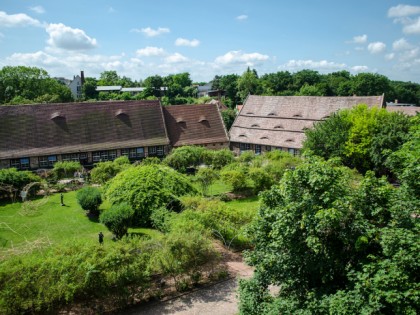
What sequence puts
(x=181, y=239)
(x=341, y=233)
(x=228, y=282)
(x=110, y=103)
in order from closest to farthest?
(x=341, y=233) < (x=181, y=239) < (x=228, y=282) < (x=110, y=103)

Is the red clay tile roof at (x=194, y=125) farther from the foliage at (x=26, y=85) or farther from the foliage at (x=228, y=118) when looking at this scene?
the foliage at (x=26, y=85)

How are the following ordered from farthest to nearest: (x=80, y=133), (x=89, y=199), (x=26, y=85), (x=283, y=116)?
(x=26, y=85) < (x=283, y=116) < (x=80, y=133) < (x=89, y=199)

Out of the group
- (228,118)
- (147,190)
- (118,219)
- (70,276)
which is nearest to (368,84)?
(228,118)

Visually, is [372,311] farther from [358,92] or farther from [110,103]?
[358,92]

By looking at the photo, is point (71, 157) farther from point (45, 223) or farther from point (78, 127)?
point (45, 223)

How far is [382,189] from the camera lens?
33.0ft

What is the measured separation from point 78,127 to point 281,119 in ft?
82.6

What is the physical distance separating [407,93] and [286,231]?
115710mm

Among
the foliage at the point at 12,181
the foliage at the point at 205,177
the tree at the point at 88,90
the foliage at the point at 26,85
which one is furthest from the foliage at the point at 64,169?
the tree at the point at 88,90

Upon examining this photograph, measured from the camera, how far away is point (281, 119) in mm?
44250

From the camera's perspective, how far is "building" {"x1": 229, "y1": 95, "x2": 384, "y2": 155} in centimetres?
4100

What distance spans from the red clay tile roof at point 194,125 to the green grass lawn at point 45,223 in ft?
55.5

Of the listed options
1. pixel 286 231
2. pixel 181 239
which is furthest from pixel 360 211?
pixel 181 239

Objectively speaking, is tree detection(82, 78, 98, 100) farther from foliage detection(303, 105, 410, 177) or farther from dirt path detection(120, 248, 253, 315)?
dirt path detection(120, 248, 253, 315)
